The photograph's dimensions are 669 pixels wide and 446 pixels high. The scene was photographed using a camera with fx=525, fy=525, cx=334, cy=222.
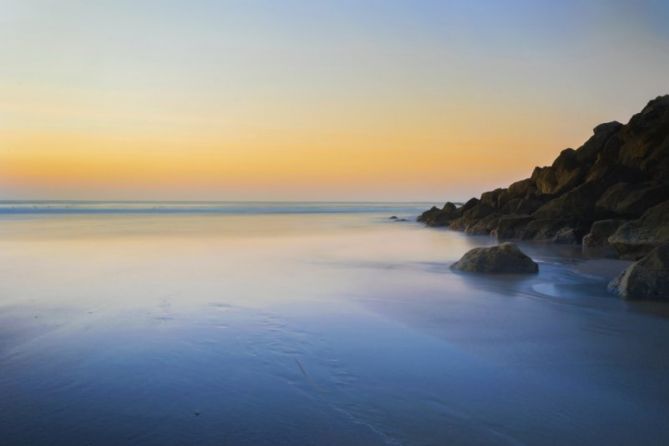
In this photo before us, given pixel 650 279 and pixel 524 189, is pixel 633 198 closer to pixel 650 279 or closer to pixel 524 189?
pixel 650 279

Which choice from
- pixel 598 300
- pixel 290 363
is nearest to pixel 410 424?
pixel 290 363

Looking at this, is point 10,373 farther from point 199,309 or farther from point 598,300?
point 598,300

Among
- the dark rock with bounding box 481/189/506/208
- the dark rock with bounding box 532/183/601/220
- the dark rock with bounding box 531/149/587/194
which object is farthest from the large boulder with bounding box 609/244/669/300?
the dark rock with bounding box 481/189/506/208

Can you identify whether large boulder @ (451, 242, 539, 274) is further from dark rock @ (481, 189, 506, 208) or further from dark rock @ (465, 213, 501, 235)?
dark rock @ (481, 189, 506, 208)

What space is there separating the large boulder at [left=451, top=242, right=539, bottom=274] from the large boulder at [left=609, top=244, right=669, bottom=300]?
321cm

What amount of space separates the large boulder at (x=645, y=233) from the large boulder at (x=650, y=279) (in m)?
2.32

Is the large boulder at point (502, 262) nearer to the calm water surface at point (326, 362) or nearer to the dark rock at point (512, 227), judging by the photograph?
the calm water surface at point (326, 362)

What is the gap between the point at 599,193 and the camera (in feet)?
75.4

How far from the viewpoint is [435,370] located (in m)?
5.45

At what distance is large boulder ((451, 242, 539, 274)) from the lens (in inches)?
494

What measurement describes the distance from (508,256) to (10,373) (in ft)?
34.5

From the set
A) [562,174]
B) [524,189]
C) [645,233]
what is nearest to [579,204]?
[562,174]

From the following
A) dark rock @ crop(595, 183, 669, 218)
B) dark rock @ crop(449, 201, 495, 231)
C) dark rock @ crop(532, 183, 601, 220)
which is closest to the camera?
dark rock @ crop(595, 183, 669, 218)

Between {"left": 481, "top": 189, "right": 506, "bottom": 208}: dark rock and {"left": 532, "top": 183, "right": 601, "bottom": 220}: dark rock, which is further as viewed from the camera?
{"left": 481, "top": 189, "right": 506, "bottom": 208}: dark rock
